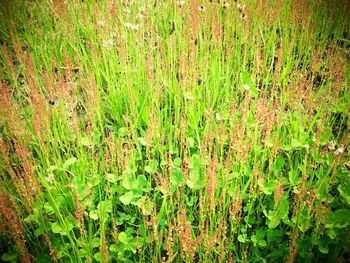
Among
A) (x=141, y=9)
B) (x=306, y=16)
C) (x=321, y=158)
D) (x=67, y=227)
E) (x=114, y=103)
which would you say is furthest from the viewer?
(x=141, y=9)

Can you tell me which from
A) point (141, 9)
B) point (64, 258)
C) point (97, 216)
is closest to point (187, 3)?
point (141, 9)

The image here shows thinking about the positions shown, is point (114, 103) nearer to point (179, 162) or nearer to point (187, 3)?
point (179, 162)

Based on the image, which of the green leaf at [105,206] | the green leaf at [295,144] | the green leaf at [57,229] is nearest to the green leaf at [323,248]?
the green leaf at [295,144]

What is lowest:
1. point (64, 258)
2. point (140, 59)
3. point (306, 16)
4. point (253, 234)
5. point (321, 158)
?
point (64, 258)

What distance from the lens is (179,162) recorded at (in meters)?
1.94

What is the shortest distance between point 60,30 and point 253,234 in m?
2.77

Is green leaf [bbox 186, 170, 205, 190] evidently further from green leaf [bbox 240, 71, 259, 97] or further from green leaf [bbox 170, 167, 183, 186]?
green leaf [bbox 240, 71, 259, 97]

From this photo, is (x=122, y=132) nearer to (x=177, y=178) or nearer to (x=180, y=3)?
(x=177, y=178)

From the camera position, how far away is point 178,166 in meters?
1.97

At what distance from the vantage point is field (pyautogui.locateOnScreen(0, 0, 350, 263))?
1.53 meters

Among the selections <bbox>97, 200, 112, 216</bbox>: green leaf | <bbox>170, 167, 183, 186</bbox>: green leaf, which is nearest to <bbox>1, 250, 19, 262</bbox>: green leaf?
<bbox>97, 200, 112, 216</bbox>: green leaf

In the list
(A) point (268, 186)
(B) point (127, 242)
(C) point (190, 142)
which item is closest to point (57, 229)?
(B) point (127, 242)

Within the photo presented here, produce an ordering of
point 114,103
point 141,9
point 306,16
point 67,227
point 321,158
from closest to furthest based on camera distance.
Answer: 1. point 67,227
2. point 321,158
3. point 114,103
4. point 306,16
5. point 141,9

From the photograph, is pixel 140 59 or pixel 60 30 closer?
pixel 140 59
